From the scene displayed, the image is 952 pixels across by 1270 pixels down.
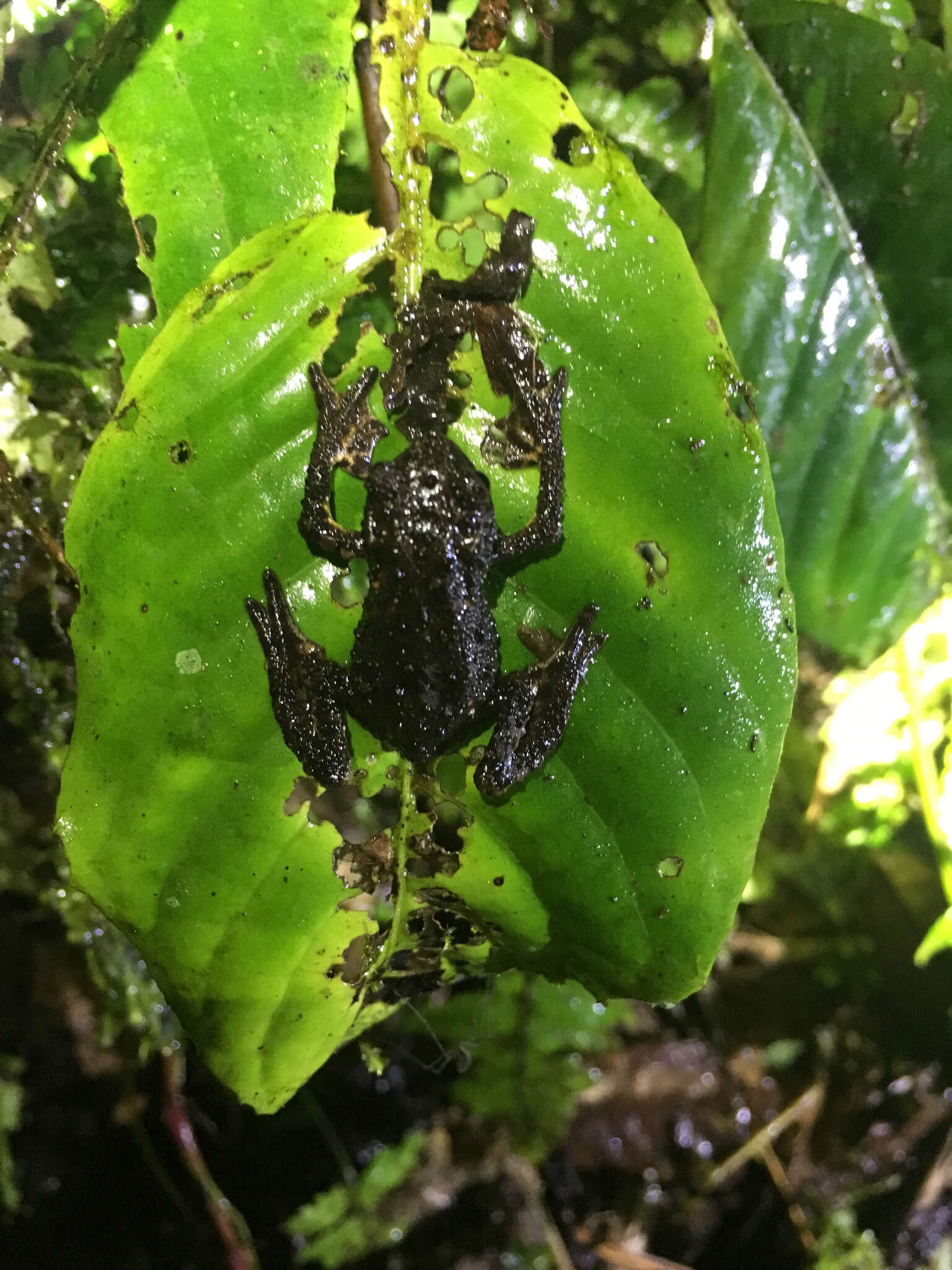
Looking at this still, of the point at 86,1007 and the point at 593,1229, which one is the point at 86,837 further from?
the point at 593,1229

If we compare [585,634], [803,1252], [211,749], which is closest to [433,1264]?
[803,1252]

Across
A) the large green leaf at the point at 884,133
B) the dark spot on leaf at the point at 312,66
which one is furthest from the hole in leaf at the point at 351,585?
the large green leaf at the point at 884,133

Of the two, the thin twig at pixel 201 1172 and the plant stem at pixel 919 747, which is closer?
the plant stem at pixel 919 747

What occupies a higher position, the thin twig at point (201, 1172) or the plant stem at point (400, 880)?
the plant stem at point (400, 880)

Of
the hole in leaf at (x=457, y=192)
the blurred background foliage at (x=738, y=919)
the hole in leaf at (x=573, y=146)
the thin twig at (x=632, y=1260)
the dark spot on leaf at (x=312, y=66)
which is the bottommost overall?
the thin twig at (x=632, y=1260)

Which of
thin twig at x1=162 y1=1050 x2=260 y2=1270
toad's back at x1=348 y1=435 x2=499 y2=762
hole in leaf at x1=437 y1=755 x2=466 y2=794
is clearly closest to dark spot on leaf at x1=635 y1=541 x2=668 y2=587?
toad's back at x1=348 y1=435 x2=499 y2=762

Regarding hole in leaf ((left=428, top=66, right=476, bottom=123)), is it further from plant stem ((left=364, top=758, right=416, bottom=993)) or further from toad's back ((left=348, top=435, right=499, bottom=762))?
plant stem ((left=364, top=758, right=416, bottom=993))

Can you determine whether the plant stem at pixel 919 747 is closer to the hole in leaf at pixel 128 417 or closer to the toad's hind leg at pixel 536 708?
the toad's hind leg at pixel 536 708
